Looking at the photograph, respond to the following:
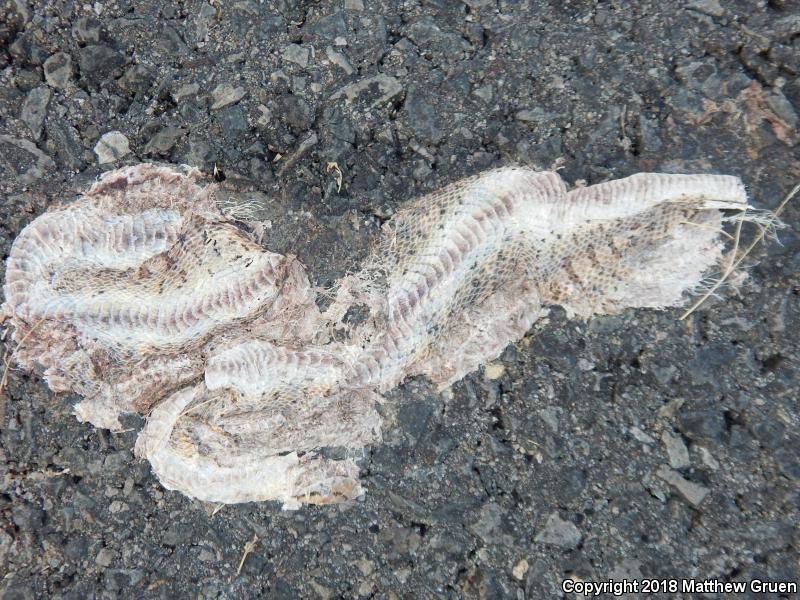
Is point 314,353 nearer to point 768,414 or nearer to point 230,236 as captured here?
point 230,236

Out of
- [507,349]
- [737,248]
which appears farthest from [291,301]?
[737,248]

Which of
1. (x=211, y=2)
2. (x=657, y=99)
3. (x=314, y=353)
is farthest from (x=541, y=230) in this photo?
(x=211, y=2)

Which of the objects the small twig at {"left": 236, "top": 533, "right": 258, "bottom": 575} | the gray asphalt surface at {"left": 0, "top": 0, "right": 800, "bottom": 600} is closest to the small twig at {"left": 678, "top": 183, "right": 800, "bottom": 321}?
the gray asphalt surface at {"left": 0, "top": 0, "right": 800, "bottom": 600}

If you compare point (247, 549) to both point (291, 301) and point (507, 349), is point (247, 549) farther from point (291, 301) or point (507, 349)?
point (507, 349)

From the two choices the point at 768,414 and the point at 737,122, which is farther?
the point at 737,122

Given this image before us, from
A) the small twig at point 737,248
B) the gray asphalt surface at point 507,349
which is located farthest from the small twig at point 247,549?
the small twig at point 737,248

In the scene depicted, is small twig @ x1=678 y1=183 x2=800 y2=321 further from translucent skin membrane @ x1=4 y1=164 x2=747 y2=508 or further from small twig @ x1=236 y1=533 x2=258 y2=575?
small twig @ x1=236 y1=533 x2=258 y2=575
